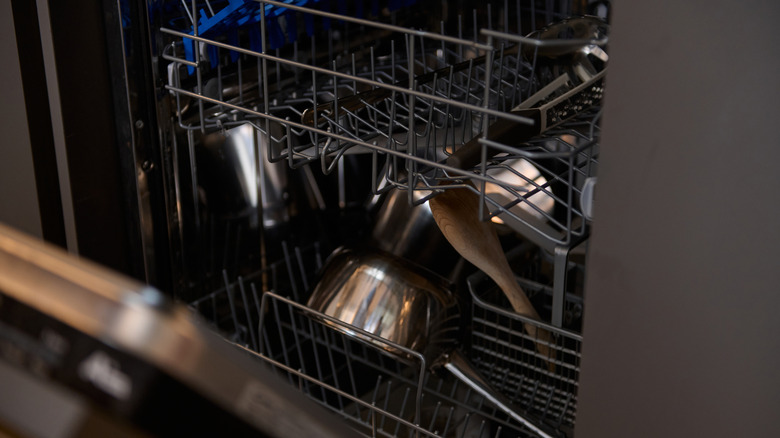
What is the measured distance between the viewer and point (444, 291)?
0.86 meters

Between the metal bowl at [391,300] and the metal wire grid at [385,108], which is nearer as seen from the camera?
the metal wire grid at [385,108]

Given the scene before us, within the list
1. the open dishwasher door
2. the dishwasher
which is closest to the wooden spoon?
the dishwasher

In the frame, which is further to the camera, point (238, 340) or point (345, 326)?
point (238, 340)

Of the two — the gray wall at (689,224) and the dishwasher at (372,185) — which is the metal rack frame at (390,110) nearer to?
the dishwasher at (372,185)

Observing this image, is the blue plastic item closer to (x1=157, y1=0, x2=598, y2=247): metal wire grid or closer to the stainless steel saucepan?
(x1=157, y1=0, x2=598, y2=247): metal wire grid

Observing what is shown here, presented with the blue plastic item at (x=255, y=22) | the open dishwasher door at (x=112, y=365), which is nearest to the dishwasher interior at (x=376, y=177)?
the blue plastic item at (x=255, y=22)

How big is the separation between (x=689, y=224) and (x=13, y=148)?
68cm

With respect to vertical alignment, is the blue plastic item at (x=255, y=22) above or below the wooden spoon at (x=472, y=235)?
above

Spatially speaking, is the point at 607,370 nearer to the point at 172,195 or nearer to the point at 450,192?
Answer: the point at 450,192

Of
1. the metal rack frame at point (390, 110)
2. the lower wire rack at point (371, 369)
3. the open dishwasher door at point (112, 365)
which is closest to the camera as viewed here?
the open dishwasher door at point (112, 365)

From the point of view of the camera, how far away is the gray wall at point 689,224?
0.42 metres

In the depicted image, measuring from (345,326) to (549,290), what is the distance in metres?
0.27

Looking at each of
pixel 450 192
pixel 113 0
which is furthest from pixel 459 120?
pixel 113 0

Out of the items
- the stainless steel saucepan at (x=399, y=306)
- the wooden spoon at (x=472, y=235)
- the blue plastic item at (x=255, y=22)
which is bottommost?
the stainless steel saucepan at (x=399, y=306)
